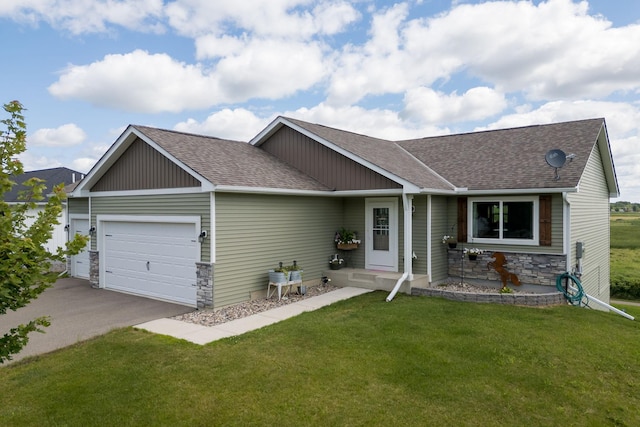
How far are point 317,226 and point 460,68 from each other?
350 inches

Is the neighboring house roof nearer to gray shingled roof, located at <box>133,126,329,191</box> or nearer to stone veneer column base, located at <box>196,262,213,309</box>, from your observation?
gray shingled roof, located at <box>133,126,329,191</box>

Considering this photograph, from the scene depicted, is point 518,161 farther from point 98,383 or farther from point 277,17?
point 98,383

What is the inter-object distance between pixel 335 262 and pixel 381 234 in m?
1.60

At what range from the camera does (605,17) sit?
1230 cm

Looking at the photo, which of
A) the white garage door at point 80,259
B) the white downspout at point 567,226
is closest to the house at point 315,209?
the white downspout at point 567,226

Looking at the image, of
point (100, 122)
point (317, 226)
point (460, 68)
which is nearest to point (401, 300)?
point (317, 226)

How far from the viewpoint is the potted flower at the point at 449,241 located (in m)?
12.1

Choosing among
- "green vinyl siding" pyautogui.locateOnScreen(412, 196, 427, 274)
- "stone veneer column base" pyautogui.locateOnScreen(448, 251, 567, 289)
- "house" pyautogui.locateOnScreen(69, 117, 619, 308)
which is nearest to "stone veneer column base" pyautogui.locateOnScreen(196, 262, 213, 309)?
"house" pyautogui.locateOnScreen(69, 117, 619, 308)

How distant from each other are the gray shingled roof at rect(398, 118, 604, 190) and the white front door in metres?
2.22

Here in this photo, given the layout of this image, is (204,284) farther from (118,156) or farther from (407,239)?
(407,239)

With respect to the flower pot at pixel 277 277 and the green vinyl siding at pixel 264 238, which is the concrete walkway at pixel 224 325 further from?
the green vinyl siding at pixel 264 238

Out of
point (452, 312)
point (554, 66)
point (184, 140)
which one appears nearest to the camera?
point (452, 312)

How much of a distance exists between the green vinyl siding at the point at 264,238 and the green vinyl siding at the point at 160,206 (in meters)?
0.30

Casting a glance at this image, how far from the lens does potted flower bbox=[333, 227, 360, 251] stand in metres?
12.4
